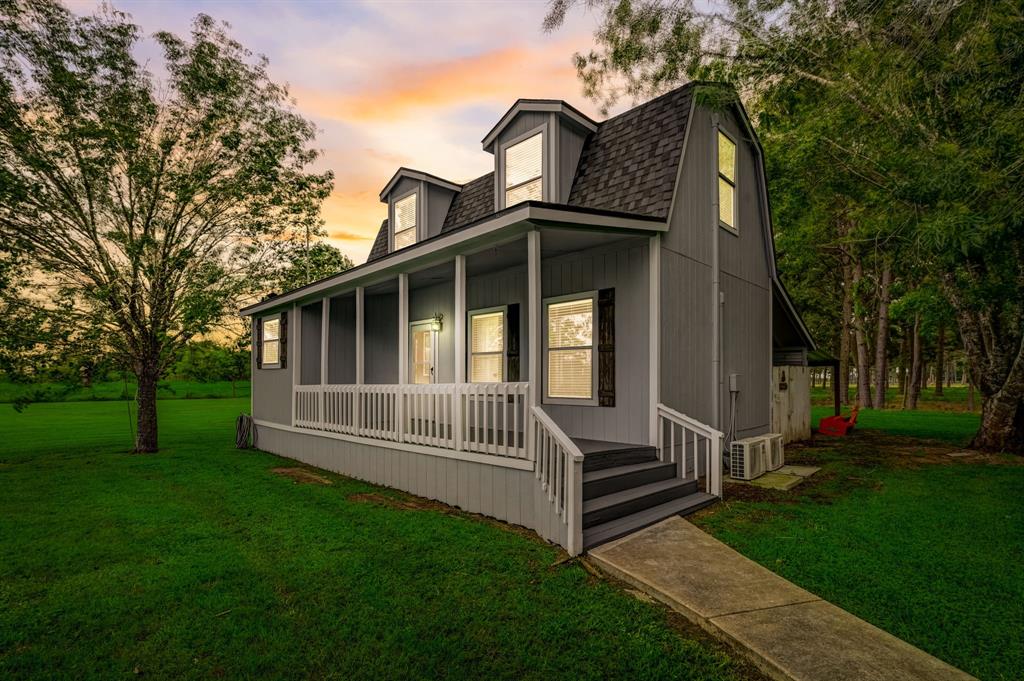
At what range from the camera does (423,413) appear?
7.35 metres

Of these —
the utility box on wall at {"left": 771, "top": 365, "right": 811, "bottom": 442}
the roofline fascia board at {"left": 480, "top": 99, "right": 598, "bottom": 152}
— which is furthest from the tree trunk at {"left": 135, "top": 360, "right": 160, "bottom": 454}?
the utility box on wall at {"left": 771, "top": 365, "right": 811, "bottom": 442}

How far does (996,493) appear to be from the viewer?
661 cm

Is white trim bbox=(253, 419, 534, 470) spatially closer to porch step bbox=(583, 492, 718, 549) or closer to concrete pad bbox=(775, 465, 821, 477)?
porch step bbox=(583, 492, 718, 549)

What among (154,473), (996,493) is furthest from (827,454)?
(154,473)

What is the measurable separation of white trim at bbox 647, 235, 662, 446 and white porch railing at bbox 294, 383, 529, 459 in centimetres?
168

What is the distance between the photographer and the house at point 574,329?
556cm

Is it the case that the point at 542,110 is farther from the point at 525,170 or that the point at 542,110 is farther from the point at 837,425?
the point at 837,425

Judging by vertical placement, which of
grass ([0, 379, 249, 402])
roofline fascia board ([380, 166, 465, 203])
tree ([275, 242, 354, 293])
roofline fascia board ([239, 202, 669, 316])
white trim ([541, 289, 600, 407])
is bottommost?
grass ([0, 379, 249, 402])

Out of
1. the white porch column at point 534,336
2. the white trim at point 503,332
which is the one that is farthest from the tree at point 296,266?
the white porch column at point 534,336

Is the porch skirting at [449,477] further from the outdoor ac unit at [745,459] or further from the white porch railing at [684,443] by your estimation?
the outdoor ac unit at [745,459]

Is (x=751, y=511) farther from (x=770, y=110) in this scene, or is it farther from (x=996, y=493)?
(x=770, y=110)

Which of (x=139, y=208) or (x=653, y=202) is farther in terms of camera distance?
(x=139, y=208)

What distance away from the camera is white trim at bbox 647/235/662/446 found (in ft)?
21.2

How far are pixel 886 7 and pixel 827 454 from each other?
24.1 feet
